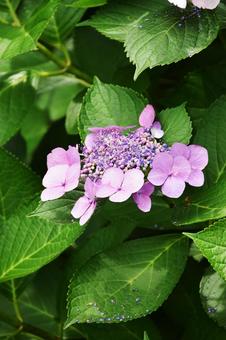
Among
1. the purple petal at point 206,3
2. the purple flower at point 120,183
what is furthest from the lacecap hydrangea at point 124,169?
the purple petal at point 206,3

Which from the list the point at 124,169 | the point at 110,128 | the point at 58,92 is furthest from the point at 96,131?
the point at 58,92

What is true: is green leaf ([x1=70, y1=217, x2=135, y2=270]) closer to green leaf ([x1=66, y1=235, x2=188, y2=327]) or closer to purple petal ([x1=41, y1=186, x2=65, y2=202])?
green leaf ([x1=66, y1=235, x2=188, y2=327])

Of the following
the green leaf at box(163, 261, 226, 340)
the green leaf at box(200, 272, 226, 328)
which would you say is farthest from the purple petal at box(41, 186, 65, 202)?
the green leaf at box(163, 261, 226, 340)

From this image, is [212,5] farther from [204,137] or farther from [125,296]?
[125,296]

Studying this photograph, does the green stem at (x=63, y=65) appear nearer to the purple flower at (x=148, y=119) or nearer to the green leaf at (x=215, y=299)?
the purple flower at (x=148, y=119)

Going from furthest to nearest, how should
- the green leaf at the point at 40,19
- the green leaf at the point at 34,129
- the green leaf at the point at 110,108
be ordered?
the green leaf at the point at 34,129, the green leaf at the point at 40,19, the green leaf at the point at 110,108

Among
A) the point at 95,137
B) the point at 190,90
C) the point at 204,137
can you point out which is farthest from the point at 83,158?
the point at 190,90

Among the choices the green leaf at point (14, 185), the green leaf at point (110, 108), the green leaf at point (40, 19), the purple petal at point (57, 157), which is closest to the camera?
the purple petal at point (57, 157)
